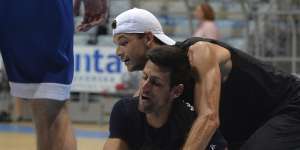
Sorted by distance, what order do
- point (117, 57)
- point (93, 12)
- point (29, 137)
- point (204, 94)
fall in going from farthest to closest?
1. point (117, 57)
2. point (29, 137)
3. point (93, 12)
4. point (204, 94)

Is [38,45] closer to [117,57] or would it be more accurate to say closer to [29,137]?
[29,137]

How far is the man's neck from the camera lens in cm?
295

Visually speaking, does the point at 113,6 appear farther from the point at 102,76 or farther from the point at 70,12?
the point at 70,12

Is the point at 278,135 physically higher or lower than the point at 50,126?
lower

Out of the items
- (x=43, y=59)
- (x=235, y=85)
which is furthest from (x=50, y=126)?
(x=235, y=85)

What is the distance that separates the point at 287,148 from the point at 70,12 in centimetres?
112

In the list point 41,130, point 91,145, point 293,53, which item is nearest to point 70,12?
point 41,130

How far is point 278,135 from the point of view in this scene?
133 inches

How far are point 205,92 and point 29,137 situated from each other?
6284 mm

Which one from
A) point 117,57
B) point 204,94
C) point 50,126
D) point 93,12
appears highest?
point 93,12

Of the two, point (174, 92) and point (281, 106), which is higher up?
point (174, 92)

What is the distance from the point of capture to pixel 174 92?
2941mm

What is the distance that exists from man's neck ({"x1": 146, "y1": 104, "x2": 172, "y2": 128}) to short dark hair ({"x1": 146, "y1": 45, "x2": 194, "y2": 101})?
10 cm

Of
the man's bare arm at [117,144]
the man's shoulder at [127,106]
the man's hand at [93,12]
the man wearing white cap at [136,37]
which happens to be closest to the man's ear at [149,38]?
the man wearing white cap at [136,37]
